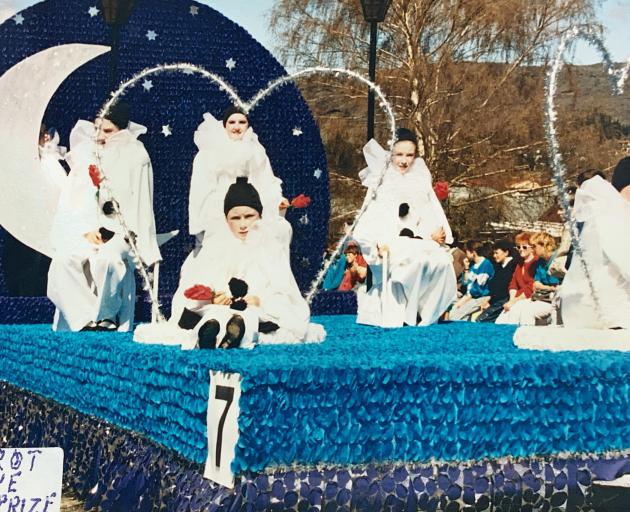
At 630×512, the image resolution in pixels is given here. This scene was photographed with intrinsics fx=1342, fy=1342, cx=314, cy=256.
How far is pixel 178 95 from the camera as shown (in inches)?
432

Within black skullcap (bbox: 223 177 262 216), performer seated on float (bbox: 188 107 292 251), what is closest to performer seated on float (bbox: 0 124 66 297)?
performer seated on float (bbox: 188 107 292 251)

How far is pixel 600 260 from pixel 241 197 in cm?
221

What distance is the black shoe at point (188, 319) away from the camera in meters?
6.99

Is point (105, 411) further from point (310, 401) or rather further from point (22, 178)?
point (22, 178)

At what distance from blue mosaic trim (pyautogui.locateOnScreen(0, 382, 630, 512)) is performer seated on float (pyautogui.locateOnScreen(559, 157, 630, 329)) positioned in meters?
1.17

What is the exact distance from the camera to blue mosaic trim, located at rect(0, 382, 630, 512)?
5.78 meters

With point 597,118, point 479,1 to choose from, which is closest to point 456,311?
point 479,1

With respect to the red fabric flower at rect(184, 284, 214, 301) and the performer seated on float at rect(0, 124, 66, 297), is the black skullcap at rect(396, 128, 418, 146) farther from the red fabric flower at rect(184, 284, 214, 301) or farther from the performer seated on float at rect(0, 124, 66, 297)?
the red fabric flower at rect(184, 284, 214, 301)

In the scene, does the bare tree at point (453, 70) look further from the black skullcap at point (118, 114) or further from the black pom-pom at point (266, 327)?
the black pom-pom at point (266, 327)

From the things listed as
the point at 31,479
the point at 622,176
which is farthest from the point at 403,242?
the point at 31,479

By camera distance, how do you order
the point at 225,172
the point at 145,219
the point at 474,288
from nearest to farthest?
the point at 225,172 → the point at 145,219 → the point at 474,288

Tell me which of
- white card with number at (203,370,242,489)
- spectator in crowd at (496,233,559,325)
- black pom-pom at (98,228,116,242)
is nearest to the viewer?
white card with number at (203,370,242,489)

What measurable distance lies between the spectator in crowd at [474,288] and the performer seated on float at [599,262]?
471cm

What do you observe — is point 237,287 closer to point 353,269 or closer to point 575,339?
point 575,339
